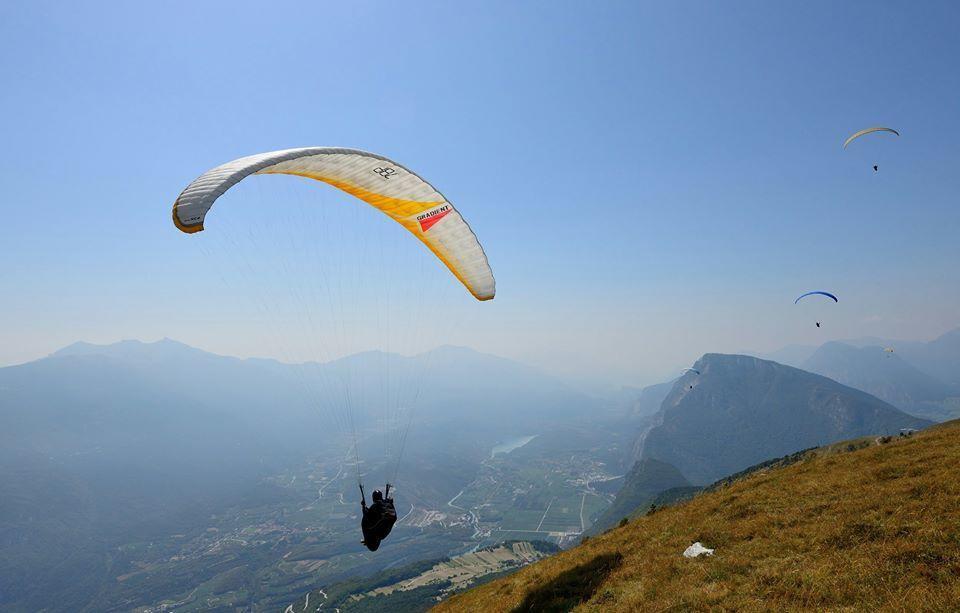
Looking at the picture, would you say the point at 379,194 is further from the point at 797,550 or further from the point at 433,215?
the point at 797,550

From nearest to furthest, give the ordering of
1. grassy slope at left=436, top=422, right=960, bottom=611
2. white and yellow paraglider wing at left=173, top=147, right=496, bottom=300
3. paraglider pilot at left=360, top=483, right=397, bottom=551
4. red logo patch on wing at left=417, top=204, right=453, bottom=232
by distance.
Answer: grassy slope at left=436, top=422, right=960, bottom=611 < white and yellow paraglider wing at left=173, top=147, right=496, bottom=300 < paraglider pilot at left=360, top=483, right=397, bottom=551 < red logo patch on wing at left=417, top=204, right=453, bottom=232

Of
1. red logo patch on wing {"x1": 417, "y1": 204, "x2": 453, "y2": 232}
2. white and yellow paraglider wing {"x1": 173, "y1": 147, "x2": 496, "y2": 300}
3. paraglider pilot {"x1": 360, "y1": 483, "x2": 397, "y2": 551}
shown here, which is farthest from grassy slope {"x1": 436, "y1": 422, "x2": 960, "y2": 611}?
red logo patch on wing {"x1": 417, "y1": 204, "x2": 453, "y2": 232}

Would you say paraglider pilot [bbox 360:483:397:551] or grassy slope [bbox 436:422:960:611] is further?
paraglider pilot [bbox 360:483:397:551]

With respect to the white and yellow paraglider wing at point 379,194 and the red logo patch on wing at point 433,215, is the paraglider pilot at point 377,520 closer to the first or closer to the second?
the white and yellow paraglider wing at point 379,194

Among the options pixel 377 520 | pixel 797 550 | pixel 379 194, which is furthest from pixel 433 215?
pixel 797 550

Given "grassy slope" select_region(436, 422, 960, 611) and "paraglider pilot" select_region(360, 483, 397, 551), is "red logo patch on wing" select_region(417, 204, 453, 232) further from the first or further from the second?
"grassy slope" select_region(436, 422, 960, 611)

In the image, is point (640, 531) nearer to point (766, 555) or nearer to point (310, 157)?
point (766, 555)
